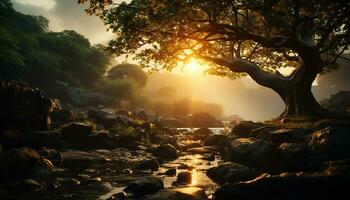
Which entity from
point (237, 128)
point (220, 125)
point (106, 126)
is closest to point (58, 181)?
point (237, 128)

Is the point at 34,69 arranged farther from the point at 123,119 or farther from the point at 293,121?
the point at 293,121

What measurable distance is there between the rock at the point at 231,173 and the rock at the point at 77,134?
10517mm

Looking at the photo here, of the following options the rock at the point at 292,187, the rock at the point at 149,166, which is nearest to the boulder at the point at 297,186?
the rock at the point at 292,187

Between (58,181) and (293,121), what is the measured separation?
12580 mm

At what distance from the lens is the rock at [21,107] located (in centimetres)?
1527

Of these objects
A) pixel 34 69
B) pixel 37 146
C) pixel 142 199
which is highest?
pixel 34 69

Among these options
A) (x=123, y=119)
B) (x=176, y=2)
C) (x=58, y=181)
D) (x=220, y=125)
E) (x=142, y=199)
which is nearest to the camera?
(x=142, y=199)

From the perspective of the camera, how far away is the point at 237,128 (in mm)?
20078

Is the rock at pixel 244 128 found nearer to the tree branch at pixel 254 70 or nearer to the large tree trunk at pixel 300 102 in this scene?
the large tree trunk at pixel 300 102

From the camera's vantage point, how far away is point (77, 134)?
2058 cm

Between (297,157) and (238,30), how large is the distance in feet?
32.9

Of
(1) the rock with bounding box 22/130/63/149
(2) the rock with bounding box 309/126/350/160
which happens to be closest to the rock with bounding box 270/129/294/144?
(2) the rock with bounding box 309/126/350/160

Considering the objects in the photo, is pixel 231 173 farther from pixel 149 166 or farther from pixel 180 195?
pixel 149 166

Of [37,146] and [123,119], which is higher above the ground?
[123,119]
